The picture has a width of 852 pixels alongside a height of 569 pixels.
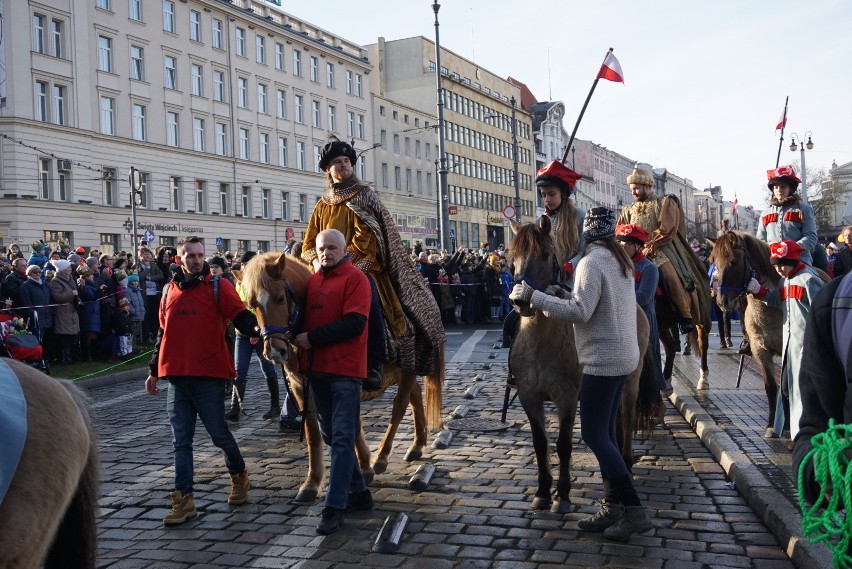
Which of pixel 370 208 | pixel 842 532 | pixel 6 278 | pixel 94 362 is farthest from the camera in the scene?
pixel 94 362

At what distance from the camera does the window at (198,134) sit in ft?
177

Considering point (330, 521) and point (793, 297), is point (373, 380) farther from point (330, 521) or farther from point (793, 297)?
point (793, 297)

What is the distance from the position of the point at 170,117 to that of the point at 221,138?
195 inches

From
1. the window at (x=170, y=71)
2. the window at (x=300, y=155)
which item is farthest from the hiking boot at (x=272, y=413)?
the window at (x=300, y=155)

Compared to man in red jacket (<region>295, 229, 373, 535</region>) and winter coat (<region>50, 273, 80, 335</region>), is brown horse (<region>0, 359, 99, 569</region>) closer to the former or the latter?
man in red jacket (<region>295, 229, 373, 535</region>)

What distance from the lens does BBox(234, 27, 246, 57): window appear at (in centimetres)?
5806

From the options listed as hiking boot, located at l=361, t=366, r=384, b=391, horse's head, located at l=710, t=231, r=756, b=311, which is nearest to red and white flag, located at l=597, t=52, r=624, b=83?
horse's head, located at l=710, t=231, r=756, b=311

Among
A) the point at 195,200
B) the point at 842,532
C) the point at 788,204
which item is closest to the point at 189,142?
the point at 195,200

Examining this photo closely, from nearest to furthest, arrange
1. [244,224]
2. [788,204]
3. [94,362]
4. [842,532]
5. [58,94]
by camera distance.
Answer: [842,532] < [788,204] < [94,362] < [58,94] < [244,224]

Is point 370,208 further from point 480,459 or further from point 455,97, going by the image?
point 455,97

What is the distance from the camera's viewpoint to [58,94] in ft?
143

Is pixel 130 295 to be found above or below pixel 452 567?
above

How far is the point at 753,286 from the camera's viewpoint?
8078mm

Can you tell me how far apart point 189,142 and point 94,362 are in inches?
1537
